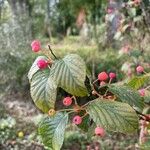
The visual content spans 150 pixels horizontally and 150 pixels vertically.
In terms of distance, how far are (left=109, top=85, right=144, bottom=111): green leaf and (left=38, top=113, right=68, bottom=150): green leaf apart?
0.15 metres

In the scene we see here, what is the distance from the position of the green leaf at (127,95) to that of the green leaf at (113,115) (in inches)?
2.4

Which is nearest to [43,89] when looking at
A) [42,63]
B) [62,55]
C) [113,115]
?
[42,63]

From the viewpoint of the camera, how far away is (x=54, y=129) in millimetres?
1247

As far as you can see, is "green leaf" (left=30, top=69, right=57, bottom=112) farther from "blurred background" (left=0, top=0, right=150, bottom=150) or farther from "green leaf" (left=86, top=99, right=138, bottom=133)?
"blurred background" (left=0, top=0, right=150, bottom=150)

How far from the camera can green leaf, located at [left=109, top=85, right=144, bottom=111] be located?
1.26m

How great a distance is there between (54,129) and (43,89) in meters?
0.13

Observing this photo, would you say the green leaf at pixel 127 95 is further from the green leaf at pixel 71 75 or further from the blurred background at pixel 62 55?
the blurred background at pixel 62 55

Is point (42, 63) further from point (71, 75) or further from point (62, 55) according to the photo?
point (62, 55)

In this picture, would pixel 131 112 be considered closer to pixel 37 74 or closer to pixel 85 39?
pixel 37 74

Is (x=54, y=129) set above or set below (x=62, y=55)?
above

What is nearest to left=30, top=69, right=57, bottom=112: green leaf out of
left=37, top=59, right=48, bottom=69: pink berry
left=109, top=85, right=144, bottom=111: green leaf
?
left=37, top=59, right=48, bottom=69: pink berry

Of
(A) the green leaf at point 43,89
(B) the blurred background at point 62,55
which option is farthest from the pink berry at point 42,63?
(B) the blurred background at point 62,55

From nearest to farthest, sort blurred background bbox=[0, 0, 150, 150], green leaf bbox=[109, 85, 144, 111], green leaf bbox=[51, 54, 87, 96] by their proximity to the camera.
→ 1. green leaf bbox=[51, 54, 87, 96]
2. green leaf bbox=[109, 85, 144, 111]
3. blurred background bbox=[0, 0, 150, 150]

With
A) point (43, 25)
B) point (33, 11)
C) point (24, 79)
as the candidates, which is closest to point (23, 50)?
point (24, 79)
